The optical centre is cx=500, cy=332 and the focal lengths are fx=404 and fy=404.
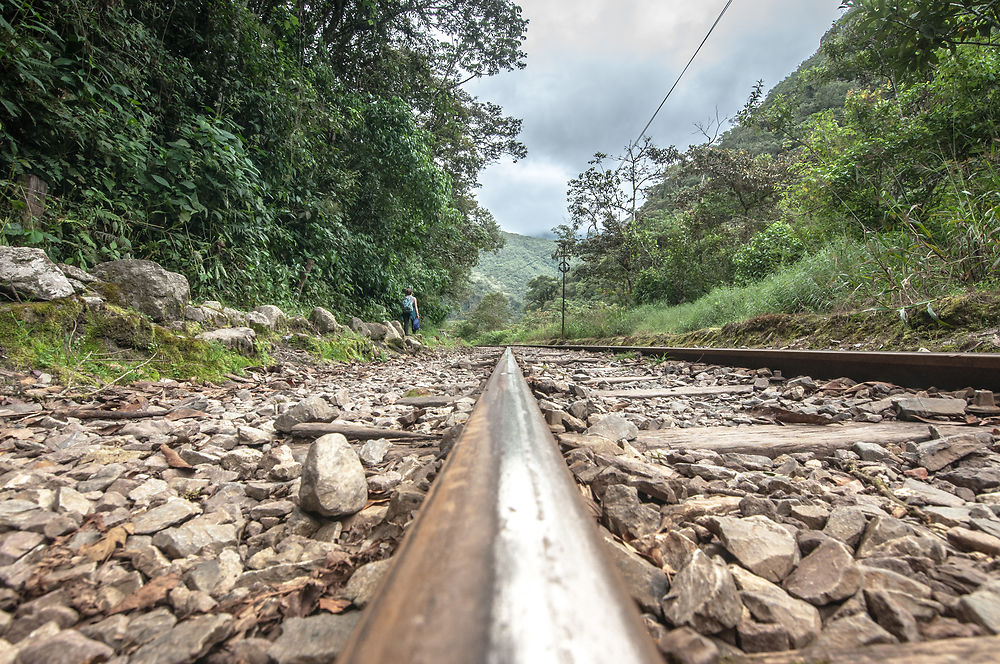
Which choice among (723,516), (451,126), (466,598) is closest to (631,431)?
(723,516)

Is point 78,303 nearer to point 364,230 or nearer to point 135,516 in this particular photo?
point 135,516

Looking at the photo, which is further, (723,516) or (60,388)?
(60,388)

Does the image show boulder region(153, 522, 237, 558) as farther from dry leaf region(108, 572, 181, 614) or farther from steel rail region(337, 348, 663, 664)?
steel rail region(337, 348, 663, 664)

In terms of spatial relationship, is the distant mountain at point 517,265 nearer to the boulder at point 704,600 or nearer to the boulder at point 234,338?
the boulder at point 234,338

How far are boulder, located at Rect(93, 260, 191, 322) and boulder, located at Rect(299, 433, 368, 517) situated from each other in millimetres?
3132

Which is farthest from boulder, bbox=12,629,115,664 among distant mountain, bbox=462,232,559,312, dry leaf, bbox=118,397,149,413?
distant mountain, bbox=462,232,559,312

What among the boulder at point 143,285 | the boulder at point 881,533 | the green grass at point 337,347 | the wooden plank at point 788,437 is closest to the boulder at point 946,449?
the wooden plank at point 788,437

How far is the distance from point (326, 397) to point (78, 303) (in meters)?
1.81

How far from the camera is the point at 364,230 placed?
9.28m

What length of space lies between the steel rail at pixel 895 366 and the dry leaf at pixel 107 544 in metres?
3.31

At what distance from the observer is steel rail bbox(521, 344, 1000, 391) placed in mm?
1975

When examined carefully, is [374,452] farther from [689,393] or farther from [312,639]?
[689,393]

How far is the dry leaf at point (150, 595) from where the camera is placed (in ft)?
2.13

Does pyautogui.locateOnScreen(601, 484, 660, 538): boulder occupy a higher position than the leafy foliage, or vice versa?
the leafy foliage
